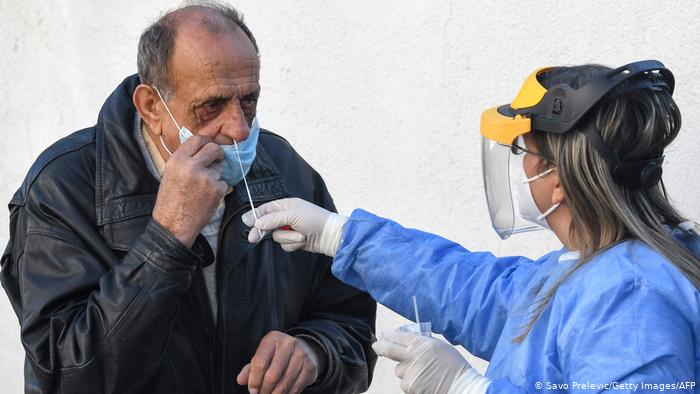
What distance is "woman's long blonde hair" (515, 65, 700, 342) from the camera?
2207 mm

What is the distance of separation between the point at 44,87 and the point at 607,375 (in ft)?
12.2

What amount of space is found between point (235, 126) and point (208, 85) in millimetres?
128

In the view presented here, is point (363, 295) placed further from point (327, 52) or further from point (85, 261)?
point (327, 52)

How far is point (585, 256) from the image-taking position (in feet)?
7.44

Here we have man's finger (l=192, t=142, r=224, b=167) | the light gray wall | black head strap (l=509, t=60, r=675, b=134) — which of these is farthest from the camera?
the light gray wall

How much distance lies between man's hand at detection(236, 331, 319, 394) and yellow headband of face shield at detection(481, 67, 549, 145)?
0.77 metres

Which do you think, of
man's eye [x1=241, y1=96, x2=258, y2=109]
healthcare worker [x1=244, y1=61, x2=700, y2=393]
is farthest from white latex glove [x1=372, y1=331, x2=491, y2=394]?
man's eye [x1=241, y1=96, x2=258, y2=109]

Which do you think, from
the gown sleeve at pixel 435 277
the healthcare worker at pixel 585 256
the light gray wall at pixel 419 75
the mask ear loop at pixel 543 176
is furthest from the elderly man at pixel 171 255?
the light gray wall at pixel 419 75

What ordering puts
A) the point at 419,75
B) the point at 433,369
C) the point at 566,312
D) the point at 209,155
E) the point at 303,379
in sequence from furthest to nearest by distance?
the point at 419,75 → the point at 303,379 → the point at 209,155 → the point at 433,369 → the point at 566,312

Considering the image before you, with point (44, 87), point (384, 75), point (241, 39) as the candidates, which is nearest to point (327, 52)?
point (384, 75)

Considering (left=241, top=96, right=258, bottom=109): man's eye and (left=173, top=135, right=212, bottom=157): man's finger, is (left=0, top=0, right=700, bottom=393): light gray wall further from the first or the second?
(left=173, top=135, right=212, bottom=157): man's finger

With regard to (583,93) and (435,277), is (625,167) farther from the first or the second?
(435,277)

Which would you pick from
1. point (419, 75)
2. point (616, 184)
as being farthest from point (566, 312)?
point (419, 75)

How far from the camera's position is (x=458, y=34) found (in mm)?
3719
